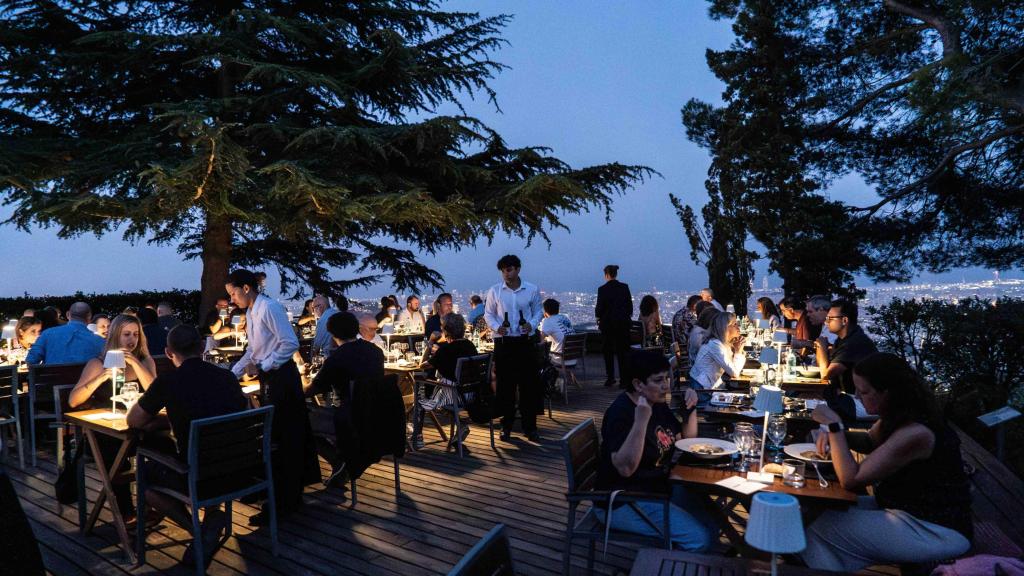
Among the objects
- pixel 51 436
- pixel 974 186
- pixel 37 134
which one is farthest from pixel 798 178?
pixel 37 134

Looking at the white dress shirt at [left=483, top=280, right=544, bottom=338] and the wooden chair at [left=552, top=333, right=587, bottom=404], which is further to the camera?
the wooden chair at [left=552, top=333, right=587, bottom=404]

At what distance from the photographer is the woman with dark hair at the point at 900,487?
8.60 ft

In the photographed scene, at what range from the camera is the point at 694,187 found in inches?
7736

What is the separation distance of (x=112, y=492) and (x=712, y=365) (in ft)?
16.0

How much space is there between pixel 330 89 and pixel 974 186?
12236 mm

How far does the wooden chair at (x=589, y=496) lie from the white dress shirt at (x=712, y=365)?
8.01 feet

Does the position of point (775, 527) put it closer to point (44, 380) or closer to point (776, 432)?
point (776, 432)

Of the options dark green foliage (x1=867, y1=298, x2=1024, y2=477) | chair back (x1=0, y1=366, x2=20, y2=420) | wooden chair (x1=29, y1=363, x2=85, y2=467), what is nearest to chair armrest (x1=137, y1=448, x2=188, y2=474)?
wooden chair (x1=29, y1=363, x2=85, y2=467)

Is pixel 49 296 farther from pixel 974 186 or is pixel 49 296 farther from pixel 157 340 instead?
pixel 974 186

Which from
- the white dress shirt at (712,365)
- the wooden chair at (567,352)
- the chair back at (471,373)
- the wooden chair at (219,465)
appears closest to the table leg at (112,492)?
the wooden chair at (219,465)

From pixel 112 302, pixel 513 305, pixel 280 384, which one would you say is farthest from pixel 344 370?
pixel 112 302

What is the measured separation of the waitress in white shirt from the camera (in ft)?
18.2

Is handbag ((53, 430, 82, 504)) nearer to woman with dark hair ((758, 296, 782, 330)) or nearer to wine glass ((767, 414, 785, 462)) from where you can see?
wine glass ((767, 414, 785, 462))

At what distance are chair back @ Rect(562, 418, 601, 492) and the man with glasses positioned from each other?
2.79 meters
